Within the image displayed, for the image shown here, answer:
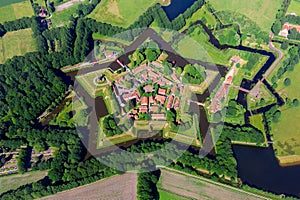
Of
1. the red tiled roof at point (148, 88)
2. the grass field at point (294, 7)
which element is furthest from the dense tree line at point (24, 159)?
the grass field at point (294, 7)

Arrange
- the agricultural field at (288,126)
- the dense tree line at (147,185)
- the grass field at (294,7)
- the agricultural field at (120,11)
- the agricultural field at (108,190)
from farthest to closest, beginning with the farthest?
1. the grass field at (294,7)
2. the agricultural field at (120,11)
3. the agricultural field at (288,126)
4. the agricultural field at (108,190)
5. the dense tree line at (147,185)

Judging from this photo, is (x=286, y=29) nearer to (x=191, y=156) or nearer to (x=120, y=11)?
(x=120, y=11)

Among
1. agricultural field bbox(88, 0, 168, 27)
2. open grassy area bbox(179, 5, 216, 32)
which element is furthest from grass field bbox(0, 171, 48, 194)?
open grassy area bbox(179, 5, 216, 32)

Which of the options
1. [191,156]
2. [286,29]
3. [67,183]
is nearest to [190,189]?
[191,156]

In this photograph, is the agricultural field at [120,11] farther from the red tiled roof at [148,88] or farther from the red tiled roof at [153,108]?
the red tiled roof at [153,108]

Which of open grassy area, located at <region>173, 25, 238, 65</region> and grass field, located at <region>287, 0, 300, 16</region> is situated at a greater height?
grass field, located at <region>287, 0, 300, 16</region>

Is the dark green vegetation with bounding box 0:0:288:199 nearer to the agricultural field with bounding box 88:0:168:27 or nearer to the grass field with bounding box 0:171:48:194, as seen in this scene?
the grass field with bounding box 0:171:48:194

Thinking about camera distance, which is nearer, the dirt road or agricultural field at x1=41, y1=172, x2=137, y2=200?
agricultural field at x1=41, y1=172, x2=137, y2=200
